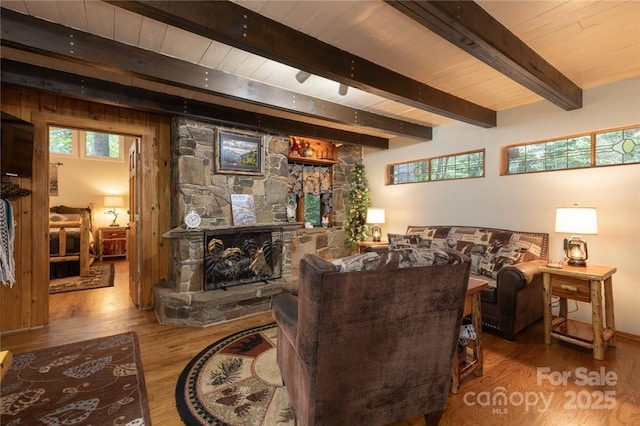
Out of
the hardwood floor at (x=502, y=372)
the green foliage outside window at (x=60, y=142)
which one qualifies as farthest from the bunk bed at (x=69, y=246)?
the green foliage outside window at (x=60, y=142)

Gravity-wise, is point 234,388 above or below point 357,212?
below

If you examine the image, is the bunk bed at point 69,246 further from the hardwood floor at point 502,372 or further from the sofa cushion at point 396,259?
the sofa cushion at point 396,259

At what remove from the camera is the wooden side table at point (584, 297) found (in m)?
2.46

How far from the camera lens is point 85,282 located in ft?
15.9

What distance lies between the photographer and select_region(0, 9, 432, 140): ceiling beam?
72.1 inches

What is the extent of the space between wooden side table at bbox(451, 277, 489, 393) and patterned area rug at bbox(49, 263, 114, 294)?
519 cm

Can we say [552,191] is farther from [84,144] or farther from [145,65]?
[84,144]

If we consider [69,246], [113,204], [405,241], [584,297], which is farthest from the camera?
[113,204]

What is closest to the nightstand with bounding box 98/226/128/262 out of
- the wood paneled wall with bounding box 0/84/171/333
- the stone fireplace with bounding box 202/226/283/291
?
the wood paneled wall with bounding box 0/84/171/333

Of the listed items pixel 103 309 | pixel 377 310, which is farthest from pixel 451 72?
pixel 103 309

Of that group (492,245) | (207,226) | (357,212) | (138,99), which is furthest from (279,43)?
(357,212)

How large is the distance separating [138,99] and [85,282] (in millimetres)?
3705

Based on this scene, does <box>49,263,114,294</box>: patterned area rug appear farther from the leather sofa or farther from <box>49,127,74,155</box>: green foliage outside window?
the leather sofa

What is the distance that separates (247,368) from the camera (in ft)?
7.51
